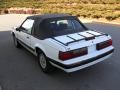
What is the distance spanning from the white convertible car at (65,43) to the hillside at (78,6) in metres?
9.79

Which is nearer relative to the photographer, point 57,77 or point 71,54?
point 71,54

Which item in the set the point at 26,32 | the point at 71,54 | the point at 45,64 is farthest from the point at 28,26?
the point at 71,54

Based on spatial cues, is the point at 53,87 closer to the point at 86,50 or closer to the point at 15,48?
the point at 86,50

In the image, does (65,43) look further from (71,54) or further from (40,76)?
(40,76)

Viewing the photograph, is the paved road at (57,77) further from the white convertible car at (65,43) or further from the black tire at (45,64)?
the white convertible car at (65,43)

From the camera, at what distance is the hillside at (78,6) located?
16881mm

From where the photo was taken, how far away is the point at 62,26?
561 cm

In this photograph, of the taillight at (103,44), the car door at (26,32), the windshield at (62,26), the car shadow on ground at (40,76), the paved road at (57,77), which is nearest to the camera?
the paved road at (57,77)

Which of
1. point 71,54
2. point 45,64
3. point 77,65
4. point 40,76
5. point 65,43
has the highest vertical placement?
point 65,43

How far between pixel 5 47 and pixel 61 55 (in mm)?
4451

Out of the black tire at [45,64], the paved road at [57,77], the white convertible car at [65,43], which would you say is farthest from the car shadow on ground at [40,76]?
the white convertible car at [65,43]

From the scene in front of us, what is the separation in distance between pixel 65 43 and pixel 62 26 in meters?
1.13

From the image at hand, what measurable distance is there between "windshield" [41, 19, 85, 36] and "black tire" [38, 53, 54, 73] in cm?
69

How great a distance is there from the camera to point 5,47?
27.2ft
